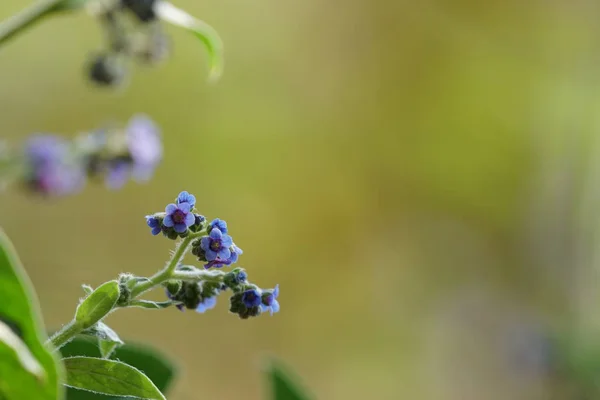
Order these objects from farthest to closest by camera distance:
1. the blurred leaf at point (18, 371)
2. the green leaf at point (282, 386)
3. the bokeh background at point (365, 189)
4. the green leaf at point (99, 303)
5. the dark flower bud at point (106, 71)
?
the bokeh background at point (365, 189) < the dark flower bud at point (106, 71) < the green leaf at point (282, 386) < the green leaf at point (99, 303) < the blurred leaf at point (18, 371)

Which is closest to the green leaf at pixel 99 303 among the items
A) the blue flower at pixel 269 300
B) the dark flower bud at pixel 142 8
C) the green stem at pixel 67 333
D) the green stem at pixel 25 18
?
the green stem at pixel 67 333

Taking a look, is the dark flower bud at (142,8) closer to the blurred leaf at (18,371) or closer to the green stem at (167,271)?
the green stem at (167,271)

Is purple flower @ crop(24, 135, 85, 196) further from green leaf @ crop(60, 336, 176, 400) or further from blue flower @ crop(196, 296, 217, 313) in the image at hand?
blue flower @ crop(196, 296, 217, 313)

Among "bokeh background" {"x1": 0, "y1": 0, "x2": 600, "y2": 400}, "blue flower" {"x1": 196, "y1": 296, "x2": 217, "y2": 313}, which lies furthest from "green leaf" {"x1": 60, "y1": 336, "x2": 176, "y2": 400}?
"bokeh background" {"x1": 0, "y1": 0, "x2": 600, "y2": 400}

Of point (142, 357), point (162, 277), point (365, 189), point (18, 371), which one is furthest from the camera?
point (365, 189)

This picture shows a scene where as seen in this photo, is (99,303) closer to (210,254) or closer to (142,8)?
(210,254)

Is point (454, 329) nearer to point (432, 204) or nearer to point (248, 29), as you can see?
point (432, 204)

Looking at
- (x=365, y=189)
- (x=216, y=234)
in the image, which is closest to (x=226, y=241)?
(x=216, y=234)
